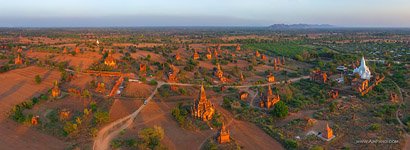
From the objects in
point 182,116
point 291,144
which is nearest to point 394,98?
point 291,144

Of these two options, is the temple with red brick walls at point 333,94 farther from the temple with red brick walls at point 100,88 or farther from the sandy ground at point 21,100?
the sandy ground at point 21,100

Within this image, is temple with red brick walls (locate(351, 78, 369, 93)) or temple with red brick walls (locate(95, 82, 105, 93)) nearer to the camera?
temple with red brick walls (locate(95, 82, 105, 93))

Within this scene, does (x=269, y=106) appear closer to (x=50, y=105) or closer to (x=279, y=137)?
(x=279, y=137)

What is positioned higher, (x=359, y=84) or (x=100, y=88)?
(x=359, y=84)

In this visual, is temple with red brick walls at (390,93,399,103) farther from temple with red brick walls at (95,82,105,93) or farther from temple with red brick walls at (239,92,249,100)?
temple with red brick walls at (95,82,105,93)

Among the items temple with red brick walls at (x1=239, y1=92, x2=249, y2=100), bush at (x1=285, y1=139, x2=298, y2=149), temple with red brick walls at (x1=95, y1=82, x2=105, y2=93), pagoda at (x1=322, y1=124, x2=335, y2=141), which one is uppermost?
temple with red brick walls at (x1=95, y1=82, x2=105, y2=93)

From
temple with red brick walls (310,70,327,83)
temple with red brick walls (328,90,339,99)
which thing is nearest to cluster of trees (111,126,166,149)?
temple with red brick walls (328,90,339,99)

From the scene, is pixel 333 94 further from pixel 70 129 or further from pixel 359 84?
pixel 70 129

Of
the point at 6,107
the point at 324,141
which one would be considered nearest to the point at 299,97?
the point at 324,141
